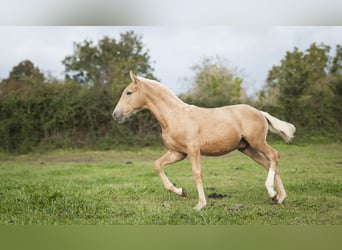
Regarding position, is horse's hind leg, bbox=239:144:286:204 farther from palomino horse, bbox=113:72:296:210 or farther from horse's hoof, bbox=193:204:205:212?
horse's hoof, bbox=193:204:205:212

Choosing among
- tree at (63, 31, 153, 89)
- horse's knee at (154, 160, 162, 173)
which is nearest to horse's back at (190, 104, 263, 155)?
horse's knee at (154, 160, 162, 173)

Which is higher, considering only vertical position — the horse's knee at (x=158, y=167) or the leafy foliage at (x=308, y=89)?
the leafy foliage at (x=308, y=89)

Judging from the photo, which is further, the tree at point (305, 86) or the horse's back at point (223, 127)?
the tree at point (305, 86)

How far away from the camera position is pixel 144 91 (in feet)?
18.6

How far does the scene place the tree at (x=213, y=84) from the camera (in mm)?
10000

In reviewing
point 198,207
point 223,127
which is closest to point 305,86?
point 223,127

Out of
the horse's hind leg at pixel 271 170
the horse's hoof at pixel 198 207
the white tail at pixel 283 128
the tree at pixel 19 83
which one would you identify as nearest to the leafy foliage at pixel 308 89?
the white tail at pixel 283 128

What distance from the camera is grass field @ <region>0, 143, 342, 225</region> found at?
17.0 feet

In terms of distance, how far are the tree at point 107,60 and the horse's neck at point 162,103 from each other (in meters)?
6.11

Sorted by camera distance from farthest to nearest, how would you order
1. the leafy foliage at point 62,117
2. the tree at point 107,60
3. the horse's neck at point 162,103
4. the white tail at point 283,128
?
the tree at point 107,60
the leafy foliage at point 62,117
the white tail at point 283,128
the horse's neck at point 162,103

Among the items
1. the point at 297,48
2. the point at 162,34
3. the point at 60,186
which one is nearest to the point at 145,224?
the point at 60,186

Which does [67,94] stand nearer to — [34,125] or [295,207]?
[34,125]

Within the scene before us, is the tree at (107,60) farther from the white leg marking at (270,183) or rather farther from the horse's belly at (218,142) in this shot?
the white leg marking at (270,183)

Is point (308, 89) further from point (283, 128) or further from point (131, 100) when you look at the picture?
point (131, 100)
